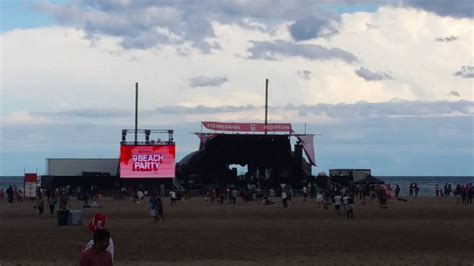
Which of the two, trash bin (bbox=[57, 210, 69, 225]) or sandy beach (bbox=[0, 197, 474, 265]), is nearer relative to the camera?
sandy beach (bbox=[0, 197, 474, 265])

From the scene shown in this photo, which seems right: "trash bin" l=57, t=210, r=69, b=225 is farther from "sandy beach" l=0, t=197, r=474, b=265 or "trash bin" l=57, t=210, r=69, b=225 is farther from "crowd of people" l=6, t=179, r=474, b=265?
"crowd of people" l=6, t=179, r=474, b=265

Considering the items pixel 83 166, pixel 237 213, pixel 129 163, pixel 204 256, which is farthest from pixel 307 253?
pixel 83 166

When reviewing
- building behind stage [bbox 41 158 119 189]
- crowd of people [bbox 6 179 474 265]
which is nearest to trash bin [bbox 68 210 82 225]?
crowd of people [bbox 6 179 474 265]

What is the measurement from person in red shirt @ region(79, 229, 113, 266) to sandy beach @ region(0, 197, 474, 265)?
11.3 metres

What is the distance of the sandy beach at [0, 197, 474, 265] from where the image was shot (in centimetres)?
2158

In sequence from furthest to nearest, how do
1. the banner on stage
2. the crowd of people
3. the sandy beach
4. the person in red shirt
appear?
the banner on stage < the crowd of people < the sandy beach < the person in red shirt

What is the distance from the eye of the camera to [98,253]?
365 inches

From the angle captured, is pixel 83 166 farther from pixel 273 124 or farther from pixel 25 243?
pixel 25 243

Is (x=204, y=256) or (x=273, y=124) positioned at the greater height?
(x=273, y=124)

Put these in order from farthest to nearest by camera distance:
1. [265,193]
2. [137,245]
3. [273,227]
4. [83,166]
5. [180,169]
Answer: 1. [83,166]
2. [180,169]
3. [265,193]
4. [273,227]
5. [137,245]

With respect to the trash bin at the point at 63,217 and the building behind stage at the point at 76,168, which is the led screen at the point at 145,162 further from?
the trash bin at the point at 63,217

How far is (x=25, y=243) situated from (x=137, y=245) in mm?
3279

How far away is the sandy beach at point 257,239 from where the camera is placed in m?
21.6

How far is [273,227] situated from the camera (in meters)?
32.4
